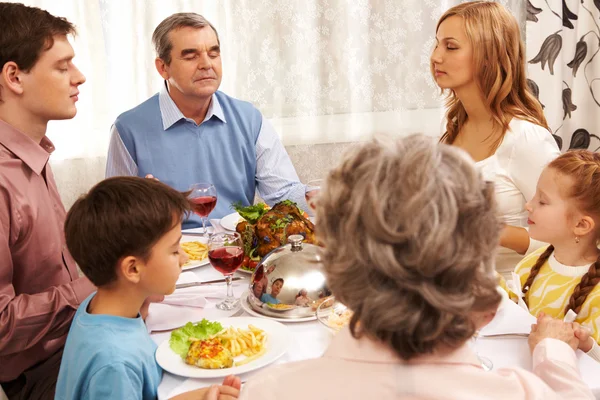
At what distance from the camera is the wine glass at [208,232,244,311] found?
5.41ft

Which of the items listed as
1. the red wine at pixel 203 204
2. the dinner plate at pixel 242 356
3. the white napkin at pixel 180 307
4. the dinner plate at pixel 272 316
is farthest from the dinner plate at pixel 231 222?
the dinner plate at pixel 242 356

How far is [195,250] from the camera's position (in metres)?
2.06

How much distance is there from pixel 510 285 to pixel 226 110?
163 cm

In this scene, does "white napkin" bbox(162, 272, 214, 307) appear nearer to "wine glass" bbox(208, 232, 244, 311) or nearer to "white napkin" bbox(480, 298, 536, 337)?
"wine glass" bbox(208, 232, 244, 311)

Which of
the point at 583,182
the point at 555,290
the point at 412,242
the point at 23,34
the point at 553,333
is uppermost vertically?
the point at 23,34

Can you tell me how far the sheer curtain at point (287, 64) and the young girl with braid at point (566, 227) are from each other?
196 centimetres

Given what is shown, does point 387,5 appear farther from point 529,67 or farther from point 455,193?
point 455,193

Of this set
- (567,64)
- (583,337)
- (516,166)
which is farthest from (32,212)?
(567,64)

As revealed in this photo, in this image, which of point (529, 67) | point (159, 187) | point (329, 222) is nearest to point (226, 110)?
point (159, 187)

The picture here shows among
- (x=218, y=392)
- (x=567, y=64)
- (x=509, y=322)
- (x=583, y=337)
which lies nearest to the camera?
(x=218, y=392)

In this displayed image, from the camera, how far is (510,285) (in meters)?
1.89

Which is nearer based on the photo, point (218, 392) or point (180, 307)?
point (218, 392)

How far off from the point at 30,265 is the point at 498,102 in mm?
1780

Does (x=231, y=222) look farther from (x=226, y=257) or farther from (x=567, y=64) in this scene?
(x=567, y=64)
